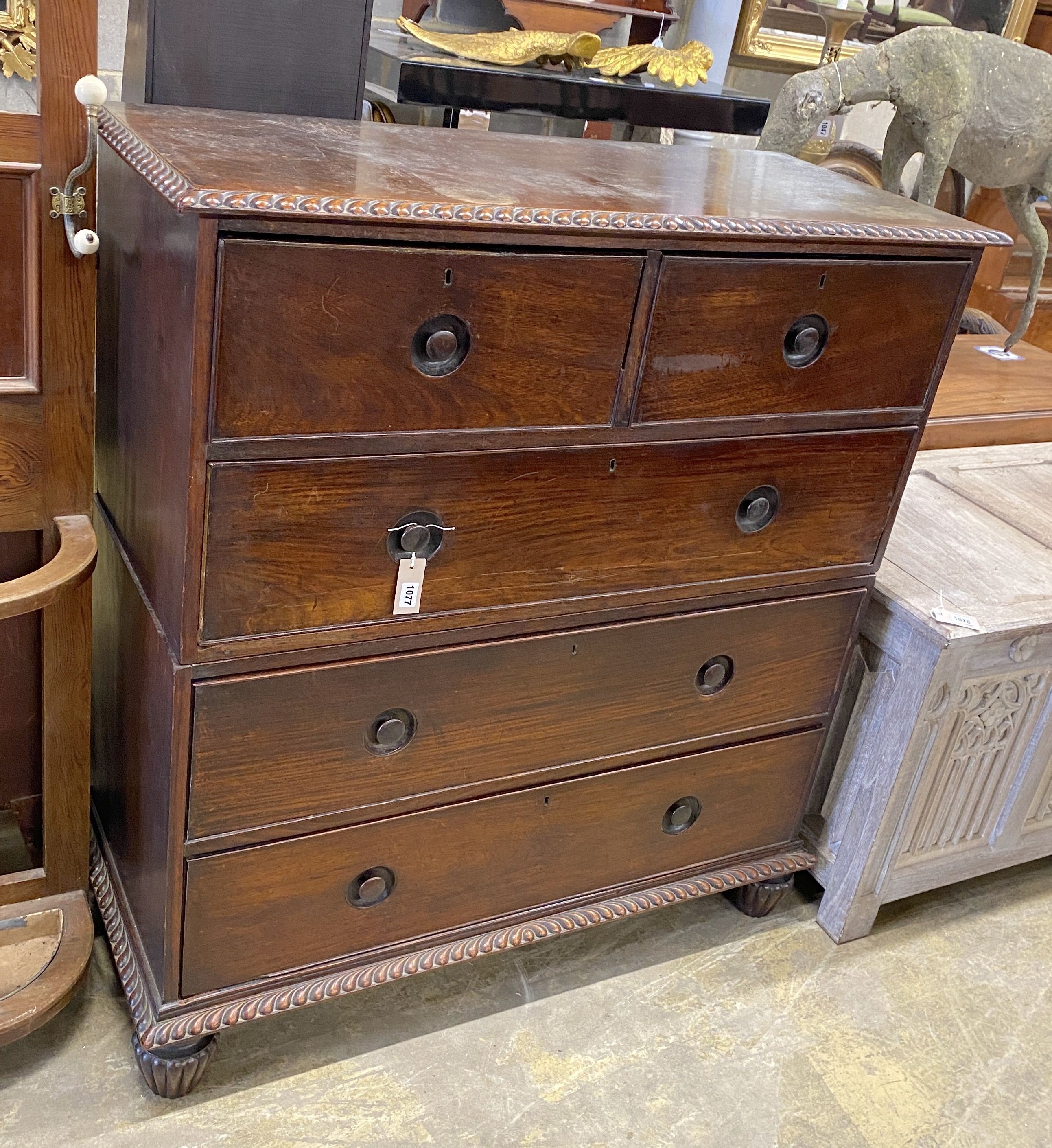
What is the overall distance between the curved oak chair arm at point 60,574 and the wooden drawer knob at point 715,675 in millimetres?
830

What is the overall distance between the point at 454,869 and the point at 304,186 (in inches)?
36.2

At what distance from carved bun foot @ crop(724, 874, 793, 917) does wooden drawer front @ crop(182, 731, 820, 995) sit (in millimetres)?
84

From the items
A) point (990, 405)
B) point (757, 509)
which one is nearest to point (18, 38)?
point (757, 509)

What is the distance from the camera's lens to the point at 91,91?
4.07 feet

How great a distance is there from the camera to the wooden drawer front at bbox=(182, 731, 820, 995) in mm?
1462

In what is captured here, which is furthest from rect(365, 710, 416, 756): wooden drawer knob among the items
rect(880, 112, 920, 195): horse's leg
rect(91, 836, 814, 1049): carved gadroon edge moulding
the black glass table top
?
rect(880, 112, 920, 195): horse's leg

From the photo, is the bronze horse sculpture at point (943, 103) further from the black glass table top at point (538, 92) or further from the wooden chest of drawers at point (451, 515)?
the wooden chest of drawers at point (451, 515)

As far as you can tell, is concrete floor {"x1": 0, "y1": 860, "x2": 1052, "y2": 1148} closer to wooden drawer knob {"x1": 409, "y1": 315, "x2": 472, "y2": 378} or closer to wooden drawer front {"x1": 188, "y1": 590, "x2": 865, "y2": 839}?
wooden drawer front {"x1": 188, "y1": 590, "x2": 865, "y2": 839}

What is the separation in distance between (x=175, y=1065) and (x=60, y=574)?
648 millimetres

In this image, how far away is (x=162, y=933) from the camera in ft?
4.73

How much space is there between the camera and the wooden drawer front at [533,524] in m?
1.24

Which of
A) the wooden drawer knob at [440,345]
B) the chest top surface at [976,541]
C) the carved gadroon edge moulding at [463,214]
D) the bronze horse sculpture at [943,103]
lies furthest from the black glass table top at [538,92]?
the chest top surface at [976,541]

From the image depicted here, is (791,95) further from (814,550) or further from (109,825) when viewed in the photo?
(109,825)

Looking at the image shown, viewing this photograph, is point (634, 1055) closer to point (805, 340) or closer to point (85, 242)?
point (805, 340)
